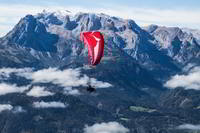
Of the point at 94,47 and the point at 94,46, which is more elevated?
the point at 94,46

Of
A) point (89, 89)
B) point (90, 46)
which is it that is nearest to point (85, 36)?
point (90, 46)

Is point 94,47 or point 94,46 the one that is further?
point 94,46

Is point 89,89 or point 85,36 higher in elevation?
point 85,36

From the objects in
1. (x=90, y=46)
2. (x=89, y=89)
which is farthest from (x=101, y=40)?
(x=89, y=89)

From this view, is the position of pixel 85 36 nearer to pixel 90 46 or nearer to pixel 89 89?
pixel 90 46

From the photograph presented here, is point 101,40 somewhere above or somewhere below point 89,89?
above
